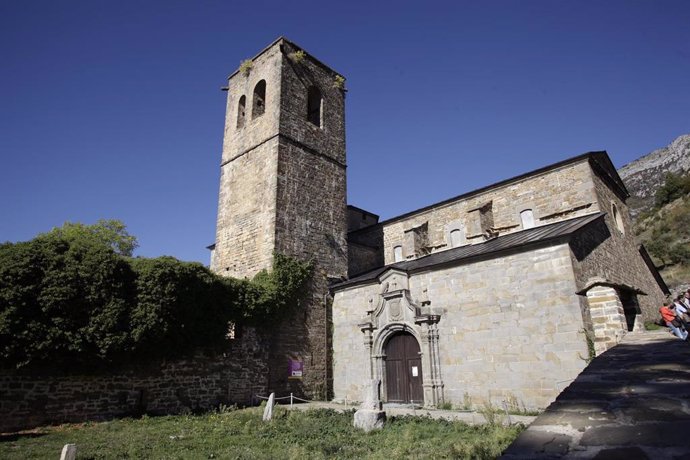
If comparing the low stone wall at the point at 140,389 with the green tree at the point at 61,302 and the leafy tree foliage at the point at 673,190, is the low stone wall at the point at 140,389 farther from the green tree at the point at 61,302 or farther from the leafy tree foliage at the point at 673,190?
the leafy tree foliage at the point at 673,190

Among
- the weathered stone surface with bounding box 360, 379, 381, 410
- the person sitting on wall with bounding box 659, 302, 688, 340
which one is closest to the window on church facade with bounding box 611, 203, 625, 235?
the person sitting on wall with bounding box 659, 302, 688, 340

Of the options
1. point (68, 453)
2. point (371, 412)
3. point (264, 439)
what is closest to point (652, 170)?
point (371, 412)

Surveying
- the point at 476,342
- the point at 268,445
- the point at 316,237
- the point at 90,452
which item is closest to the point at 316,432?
the point at 268,445

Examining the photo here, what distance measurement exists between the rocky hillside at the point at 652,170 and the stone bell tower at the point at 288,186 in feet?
207

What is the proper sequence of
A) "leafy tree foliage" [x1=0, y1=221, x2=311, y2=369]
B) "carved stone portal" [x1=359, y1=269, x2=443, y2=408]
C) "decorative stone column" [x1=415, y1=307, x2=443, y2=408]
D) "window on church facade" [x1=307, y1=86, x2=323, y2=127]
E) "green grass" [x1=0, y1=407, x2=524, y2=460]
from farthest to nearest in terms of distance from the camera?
1. "window on church facade" [x1=307, y1=86, x2=323, y2=127]
2. "carved stone portal" [x1=359, y1=269, x2=443, y2=408]
3. "decorative stone column" [x1=415, y1=307, x2=443, y2=408]
4. "leafy tree foliage" [x1=0, y1=221, x2=311, y2=369]
5. "green grass" [x1=0, y1=407, x2=524, y2=460]

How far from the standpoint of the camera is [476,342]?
12.7m

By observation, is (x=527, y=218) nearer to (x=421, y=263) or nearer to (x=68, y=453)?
(x=421, y=263)

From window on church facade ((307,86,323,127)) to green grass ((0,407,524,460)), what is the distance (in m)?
15.3

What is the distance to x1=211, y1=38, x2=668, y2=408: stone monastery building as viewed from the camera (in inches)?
449

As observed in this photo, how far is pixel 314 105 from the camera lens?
21.9 meters

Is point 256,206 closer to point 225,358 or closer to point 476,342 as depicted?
point 225,358

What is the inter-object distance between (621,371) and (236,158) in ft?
61.2

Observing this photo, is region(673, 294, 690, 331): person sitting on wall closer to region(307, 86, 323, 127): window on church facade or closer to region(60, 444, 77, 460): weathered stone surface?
region(60, 444, 77, 460): weathered stone surface

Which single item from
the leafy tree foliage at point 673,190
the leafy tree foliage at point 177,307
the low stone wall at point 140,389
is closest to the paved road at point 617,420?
the leafy tree foliage at point 177,307
